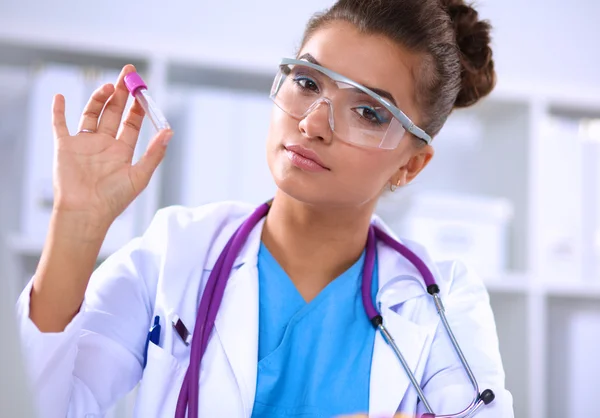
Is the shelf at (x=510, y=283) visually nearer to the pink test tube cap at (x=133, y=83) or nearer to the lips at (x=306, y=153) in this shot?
the lips at (x=306, y=153)

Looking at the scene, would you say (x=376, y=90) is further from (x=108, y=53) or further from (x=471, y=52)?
(x=108, y=53)

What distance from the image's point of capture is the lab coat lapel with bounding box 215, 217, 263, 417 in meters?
1.17

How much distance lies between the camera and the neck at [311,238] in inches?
52.4

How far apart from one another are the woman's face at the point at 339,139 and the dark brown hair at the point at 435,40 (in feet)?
0.09

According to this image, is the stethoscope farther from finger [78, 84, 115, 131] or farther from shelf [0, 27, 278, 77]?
shelf [0, 27, 278, 77]

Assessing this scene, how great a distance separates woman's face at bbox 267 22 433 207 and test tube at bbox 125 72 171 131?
246mm

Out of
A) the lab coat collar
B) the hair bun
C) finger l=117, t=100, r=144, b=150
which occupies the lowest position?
the lab coat collar

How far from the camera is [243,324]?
123cm

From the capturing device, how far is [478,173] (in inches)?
103

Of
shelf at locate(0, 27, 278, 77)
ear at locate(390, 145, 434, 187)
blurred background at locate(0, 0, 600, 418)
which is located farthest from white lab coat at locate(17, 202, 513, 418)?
shelf at locate(0, 27, 278, 77)

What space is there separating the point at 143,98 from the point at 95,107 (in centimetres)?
8

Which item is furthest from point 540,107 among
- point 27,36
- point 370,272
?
point 27,36

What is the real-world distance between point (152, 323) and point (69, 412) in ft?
0.63

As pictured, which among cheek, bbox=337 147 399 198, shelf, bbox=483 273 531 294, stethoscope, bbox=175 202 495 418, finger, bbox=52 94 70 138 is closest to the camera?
finger, bbox=52 94 70 138
